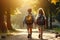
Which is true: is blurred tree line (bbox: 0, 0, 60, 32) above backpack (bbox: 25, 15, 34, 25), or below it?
above

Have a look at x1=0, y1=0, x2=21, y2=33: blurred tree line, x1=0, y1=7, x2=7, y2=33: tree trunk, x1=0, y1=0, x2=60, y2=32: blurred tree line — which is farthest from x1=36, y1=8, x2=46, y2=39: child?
x1=0, y1=7, x2=7, y2=33: tree trunk

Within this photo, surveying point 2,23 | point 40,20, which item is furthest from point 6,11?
point 40,20

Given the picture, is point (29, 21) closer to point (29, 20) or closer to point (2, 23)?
point (29, 20)

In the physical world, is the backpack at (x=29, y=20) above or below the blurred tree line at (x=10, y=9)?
below

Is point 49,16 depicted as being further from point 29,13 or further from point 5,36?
point 5,36

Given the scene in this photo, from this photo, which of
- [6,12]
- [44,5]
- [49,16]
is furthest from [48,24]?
[6,12]

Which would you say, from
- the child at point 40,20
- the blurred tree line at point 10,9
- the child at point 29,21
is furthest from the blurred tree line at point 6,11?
the child at point 40,20

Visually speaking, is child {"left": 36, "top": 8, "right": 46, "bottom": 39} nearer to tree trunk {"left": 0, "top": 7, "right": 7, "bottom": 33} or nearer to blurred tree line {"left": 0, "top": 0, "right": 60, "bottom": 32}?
blurred tree line {"left": 0, "top": 0, "right": 60, "bottom": 32}

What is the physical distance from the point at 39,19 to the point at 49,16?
140 millimetres

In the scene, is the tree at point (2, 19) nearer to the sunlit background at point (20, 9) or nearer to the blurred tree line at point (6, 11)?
the blurred tree line at point (6, 11)

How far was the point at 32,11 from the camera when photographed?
2.19m

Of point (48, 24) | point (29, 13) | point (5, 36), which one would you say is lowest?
point (5, 36)

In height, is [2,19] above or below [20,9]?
below

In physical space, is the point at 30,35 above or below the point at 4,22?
below
